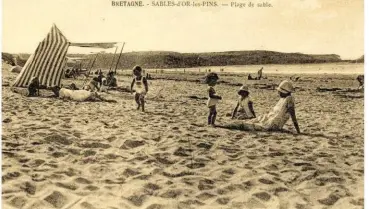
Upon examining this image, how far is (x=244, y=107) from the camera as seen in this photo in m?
3.94

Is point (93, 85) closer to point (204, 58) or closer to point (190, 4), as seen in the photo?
point (204, 58)

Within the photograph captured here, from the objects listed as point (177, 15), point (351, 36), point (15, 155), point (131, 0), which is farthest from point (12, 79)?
point (351, 36)

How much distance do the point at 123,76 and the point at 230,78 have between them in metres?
0.96

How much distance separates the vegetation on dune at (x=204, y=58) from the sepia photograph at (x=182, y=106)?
12 millimetres

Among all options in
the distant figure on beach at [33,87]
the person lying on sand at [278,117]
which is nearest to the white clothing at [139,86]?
the person lying on sand at [278,117]

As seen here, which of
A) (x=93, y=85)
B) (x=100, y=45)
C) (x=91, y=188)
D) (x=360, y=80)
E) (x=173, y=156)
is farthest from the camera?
(x=93, y=85)

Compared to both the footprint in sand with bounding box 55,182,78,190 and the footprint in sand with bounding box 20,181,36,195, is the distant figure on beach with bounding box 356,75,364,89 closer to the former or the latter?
the footprint in sand with bounding box 55,182,78,190

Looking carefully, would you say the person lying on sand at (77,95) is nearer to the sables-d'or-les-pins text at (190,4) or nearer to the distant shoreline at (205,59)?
the distant shoreline at (205,59)

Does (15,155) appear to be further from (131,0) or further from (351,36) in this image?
(351,36)

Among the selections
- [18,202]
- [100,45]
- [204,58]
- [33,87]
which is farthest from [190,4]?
[18,202]

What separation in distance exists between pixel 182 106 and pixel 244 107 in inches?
19.6

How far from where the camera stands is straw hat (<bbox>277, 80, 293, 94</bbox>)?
381 centimetres

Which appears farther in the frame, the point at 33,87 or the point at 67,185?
the point at 33,87

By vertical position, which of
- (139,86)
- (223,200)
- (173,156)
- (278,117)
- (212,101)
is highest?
(139,86)
